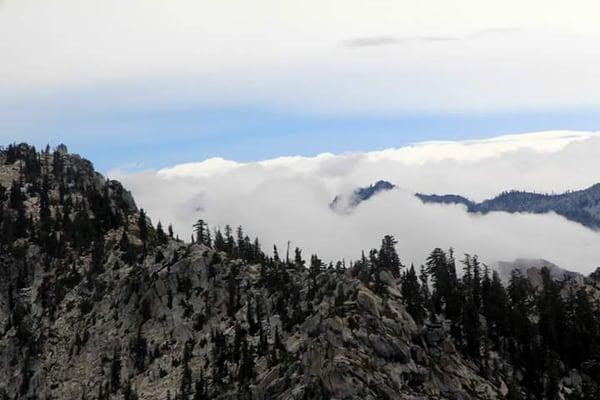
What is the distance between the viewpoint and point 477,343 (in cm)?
19925

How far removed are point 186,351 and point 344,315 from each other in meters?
45.8

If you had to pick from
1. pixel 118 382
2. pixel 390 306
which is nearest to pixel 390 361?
pixel 390 306

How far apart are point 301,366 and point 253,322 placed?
33966mm

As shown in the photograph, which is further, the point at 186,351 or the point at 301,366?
the point at 186,351

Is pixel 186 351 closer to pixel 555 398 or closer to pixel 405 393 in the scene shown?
pixel 405 393

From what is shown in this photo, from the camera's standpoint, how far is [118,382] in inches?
7480

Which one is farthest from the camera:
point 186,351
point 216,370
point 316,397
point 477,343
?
point 477,343

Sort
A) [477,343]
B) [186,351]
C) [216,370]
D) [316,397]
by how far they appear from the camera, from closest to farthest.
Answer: [316,397], [216,370], [186,351], [477,343]

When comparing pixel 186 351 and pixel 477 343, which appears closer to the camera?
pixel 186 351

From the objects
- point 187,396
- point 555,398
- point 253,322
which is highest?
point 253,322

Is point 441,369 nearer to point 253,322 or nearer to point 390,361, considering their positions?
point 390,361

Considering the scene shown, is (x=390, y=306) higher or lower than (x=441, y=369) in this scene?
higher

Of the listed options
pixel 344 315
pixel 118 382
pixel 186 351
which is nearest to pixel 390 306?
pixel 344 315

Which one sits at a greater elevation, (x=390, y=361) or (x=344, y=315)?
(x=344, y=315)
